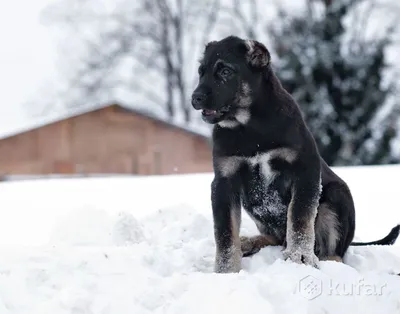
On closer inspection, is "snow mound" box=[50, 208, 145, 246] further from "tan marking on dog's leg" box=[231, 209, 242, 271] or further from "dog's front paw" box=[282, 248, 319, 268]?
"dog's front paw" box=[282, 248, 319, 268]

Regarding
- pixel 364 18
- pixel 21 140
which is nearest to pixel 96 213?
pixel 21 140

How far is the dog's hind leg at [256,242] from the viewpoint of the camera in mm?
5962

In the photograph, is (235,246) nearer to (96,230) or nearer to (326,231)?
(326,231)

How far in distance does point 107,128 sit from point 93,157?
4.08ft

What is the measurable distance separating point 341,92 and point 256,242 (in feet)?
72.3

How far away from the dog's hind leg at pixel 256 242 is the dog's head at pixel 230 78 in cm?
122

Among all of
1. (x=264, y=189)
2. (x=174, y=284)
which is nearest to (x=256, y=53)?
(x=264, y=189)

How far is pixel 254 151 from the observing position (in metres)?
5.34

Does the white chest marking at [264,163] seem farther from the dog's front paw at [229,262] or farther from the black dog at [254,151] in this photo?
the dog's front paw at [229,262]

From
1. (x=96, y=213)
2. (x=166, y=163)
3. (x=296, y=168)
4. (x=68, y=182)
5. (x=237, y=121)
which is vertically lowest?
(x=166, y=163)

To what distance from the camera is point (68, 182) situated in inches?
494

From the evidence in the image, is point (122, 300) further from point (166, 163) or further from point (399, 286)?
point (166, 163)

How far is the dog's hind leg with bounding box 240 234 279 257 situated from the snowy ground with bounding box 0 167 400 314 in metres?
0.32

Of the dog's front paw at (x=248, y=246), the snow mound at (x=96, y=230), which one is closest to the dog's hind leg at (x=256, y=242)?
the dog's front paw at (x=248, y=246)
